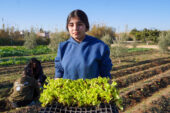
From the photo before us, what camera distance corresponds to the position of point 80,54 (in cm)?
161

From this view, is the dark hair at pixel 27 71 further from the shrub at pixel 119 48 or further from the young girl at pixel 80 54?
the shrub at pixel 119 48

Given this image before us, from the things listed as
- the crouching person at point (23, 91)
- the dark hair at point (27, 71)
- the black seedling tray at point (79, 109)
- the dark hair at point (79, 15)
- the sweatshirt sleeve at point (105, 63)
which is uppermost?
the dark hair at point (79, 15)

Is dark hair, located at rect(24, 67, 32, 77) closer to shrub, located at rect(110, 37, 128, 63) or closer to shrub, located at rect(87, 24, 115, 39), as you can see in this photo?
shrub, located at rect(110, 37, 128, 63)

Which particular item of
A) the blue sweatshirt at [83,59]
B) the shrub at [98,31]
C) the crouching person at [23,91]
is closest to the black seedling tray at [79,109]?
the blue sweatshirt at [83,59]

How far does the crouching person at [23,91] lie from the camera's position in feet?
14.4

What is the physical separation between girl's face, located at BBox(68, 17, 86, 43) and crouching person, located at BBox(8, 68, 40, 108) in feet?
11.0

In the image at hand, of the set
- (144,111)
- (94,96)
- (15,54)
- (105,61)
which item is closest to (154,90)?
(144,111)

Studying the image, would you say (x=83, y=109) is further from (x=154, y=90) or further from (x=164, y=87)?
(x=164, y=87)

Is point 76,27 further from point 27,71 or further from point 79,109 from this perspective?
point 27,71

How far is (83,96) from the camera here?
3.92 ft

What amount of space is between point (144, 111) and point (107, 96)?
4348mm

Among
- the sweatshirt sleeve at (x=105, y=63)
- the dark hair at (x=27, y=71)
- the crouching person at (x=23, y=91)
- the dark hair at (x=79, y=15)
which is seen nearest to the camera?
the dark hair at (x=79, y=15)

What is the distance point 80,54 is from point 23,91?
3413 mm

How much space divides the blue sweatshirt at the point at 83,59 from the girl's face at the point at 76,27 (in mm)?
83
